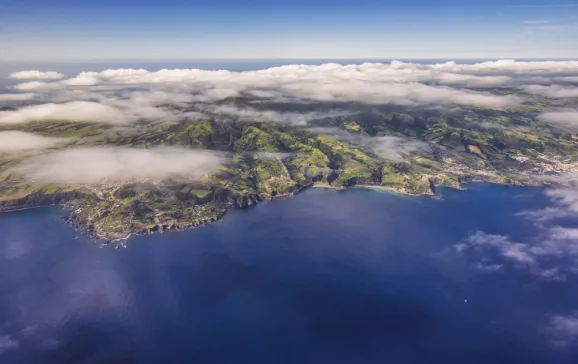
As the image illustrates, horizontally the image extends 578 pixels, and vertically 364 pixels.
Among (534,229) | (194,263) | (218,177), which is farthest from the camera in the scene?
(218,177)

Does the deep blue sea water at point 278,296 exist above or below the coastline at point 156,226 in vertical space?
above

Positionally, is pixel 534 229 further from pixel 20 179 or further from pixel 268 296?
pixel 20 179

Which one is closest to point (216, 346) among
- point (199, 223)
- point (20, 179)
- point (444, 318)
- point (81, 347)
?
point (81, 347)

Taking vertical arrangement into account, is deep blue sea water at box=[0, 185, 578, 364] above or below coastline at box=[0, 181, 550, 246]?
above

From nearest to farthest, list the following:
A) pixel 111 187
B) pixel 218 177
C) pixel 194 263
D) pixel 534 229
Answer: pixel 194 263 → pixel 534 229 → pixel 111 187 → pixel 218 177

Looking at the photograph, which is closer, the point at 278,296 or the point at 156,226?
the point at 278,296

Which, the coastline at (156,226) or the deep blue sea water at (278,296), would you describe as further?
the coastline at (156,226)

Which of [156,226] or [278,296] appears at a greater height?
[278,296]

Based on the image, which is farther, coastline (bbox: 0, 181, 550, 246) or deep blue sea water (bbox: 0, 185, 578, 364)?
coastline (bbox: 0, 181, 550, 246)
